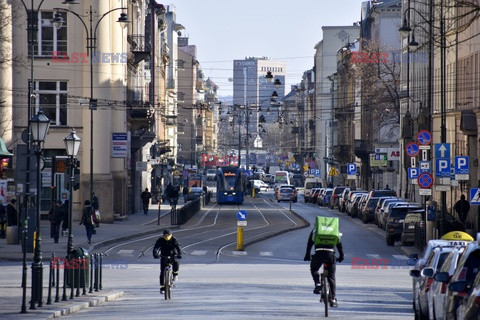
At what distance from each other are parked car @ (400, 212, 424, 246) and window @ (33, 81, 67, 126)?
1960cm

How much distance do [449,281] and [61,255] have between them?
27267 mm

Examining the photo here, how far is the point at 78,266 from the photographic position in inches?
1070

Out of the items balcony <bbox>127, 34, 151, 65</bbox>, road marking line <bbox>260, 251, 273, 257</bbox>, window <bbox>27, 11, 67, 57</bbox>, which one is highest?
balcony <bbox>127, 34, 151, 65</bbox>

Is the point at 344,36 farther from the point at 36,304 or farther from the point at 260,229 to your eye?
the point at 36,304

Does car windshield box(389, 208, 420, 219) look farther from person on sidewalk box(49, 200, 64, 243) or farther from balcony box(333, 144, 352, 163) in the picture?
balcony box(333, 144, 352, 163)

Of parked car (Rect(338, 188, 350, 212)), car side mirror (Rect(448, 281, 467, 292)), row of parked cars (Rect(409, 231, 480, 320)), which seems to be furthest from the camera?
parked car (Rect(338, 188, 350, 212))

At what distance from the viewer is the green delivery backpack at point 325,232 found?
22.8m

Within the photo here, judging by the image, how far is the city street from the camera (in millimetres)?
23203

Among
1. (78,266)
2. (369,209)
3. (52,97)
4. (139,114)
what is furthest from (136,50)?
(78,266)

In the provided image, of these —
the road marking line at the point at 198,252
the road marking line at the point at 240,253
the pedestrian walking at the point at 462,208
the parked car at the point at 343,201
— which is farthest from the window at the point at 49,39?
the parked car at the point at 343,201

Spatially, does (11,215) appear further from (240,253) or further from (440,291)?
(440,291)

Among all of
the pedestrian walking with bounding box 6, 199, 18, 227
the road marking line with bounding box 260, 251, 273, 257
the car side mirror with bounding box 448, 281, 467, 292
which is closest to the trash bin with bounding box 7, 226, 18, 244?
the pedestrian walking with bounding box 6, 199, 18, 227

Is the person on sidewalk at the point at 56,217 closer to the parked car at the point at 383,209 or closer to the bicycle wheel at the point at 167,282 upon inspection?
the parked car at the point at 383,209

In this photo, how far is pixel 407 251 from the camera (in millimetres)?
47000
